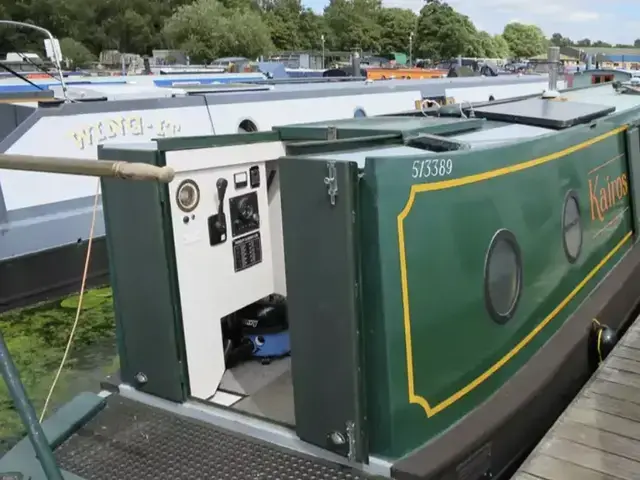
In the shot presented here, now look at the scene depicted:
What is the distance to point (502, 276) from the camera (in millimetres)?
3051

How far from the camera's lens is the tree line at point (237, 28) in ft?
154

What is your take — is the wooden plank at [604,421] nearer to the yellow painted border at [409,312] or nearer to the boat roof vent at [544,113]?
the yellow painted border at [409,312]

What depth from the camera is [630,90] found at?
6344mm

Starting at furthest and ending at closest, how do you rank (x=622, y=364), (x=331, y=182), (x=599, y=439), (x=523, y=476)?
(x=622, y=364), (x=599, y=439), (x=523, y=476), (x=331, y=182)

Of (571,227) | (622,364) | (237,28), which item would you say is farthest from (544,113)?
(237,28)

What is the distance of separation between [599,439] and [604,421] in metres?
0.15

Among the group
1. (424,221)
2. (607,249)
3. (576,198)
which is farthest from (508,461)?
(607,249)

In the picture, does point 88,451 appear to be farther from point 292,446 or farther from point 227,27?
point 227,27

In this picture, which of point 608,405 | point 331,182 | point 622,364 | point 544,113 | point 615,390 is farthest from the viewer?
point 544,113

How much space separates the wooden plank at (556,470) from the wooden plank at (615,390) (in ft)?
2.01

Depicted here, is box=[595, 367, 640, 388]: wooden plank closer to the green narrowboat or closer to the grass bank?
the green narrowboat

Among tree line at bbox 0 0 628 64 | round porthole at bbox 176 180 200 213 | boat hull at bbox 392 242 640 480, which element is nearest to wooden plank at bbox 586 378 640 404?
boat hull at bbox 392 242 640 480

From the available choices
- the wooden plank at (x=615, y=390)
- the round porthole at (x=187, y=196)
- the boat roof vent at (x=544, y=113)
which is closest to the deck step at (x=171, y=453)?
the round porthole at (x=187, y=196)

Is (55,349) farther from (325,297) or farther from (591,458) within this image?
(591,458)
